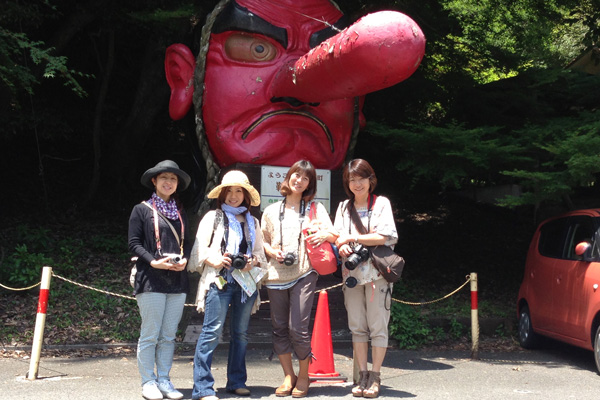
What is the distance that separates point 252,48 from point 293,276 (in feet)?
10.3

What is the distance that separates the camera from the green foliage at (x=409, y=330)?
301 inches

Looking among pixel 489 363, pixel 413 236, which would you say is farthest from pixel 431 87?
pixel 489 363

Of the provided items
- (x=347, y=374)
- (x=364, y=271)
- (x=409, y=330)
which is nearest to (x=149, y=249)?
(x=364, y=271)

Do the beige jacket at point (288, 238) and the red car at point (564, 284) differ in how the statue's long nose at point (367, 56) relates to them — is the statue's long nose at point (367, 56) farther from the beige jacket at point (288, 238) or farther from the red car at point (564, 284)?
the red car at point (564, 284)

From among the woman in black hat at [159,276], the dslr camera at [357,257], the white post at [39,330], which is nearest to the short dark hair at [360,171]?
the dslr camera at [357,257]

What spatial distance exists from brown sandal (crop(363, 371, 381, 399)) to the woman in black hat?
131cm

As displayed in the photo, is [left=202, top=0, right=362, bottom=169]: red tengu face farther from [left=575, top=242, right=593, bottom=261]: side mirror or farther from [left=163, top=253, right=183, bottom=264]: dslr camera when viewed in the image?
[left=575, top=242, right=593, bottom=261]: side mirror

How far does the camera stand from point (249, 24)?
7.28 metres

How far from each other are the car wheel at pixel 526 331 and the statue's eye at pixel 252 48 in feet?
12.8

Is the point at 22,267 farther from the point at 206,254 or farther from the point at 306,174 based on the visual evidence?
the point at 306,174

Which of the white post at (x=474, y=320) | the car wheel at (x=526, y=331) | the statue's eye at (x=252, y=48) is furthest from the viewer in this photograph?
the car wheel at (x=526, y=331)

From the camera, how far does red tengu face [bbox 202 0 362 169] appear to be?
7.25 m

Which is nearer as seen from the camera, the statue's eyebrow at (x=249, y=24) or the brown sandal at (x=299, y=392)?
the brown sandal at (x=299, y=392)

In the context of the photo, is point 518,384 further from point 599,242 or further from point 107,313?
point 107,313
